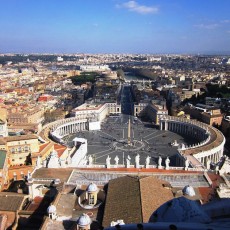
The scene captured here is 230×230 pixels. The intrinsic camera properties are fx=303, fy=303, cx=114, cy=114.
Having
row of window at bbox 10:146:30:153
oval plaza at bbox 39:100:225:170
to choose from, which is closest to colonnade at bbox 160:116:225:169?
oval plaza at bbox 39:100:225:170

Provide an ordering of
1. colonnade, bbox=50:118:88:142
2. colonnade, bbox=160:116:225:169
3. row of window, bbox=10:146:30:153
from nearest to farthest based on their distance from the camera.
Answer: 1. row of window, bbox=10:146:30:153
2. colonnade, bbox=160:116:225:169
3. colonnade, bbox=50:118:88:142

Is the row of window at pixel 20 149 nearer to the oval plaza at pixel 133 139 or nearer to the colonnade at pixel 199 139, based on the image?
the oval plaza at pixel 133 139

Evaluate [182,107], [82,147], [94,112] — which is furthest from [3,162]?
[182,107]

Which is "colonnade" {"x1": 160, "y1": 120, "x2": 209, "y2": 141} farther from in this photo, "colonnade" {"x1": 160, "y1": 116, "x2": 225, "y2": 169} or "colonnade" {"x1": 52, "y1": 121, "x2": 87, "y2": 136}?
"colonnade" {"x1": 52, "y1": 121, "x2": 87, "y2": 136}

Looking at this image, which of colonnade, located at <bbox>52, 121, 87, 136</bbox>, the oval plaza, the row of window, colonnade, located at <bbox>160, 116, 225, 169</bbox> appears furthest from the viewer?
colonnade, located at <bbox>52, 121, 87, 136</bbox>

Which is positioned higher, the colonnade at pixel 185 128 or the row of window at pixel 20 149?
the row of window at pixel 20 149

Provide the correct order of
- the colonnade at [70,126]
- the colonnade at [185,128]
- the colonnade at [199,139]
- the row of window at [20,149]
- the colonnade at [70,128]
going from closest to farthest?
1. the row of window at [20,149]
2. the colonnade at [199,139]
3. the colonnade at [185,128]
4. the colonnade at [70,126]
5. the colonnade at [70,128]

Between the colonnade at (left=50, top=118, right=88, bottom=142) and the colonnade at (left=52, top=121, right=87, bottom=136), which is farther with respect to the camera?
the colonnade at (left=52, top=121, right=87, bottom=136)

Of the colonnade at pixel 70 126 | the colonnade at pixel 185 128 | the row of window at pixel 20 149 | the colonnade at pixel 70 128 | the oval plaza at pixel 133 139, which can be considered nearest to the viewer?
the row of window at pixel 20 149

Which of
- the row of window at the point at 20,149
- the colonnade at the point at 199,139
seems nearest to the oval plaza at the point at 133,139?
the colonnade at the point at 199,139

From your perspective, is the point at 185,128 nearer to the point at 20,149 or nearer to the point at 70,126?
the point at 70,126

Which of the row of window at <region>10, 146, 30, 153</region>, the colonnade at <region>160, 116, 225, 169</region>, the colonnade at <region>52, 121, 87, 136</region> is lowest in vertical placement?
the colonnade at <region>52, 121, 87, 136</region>
